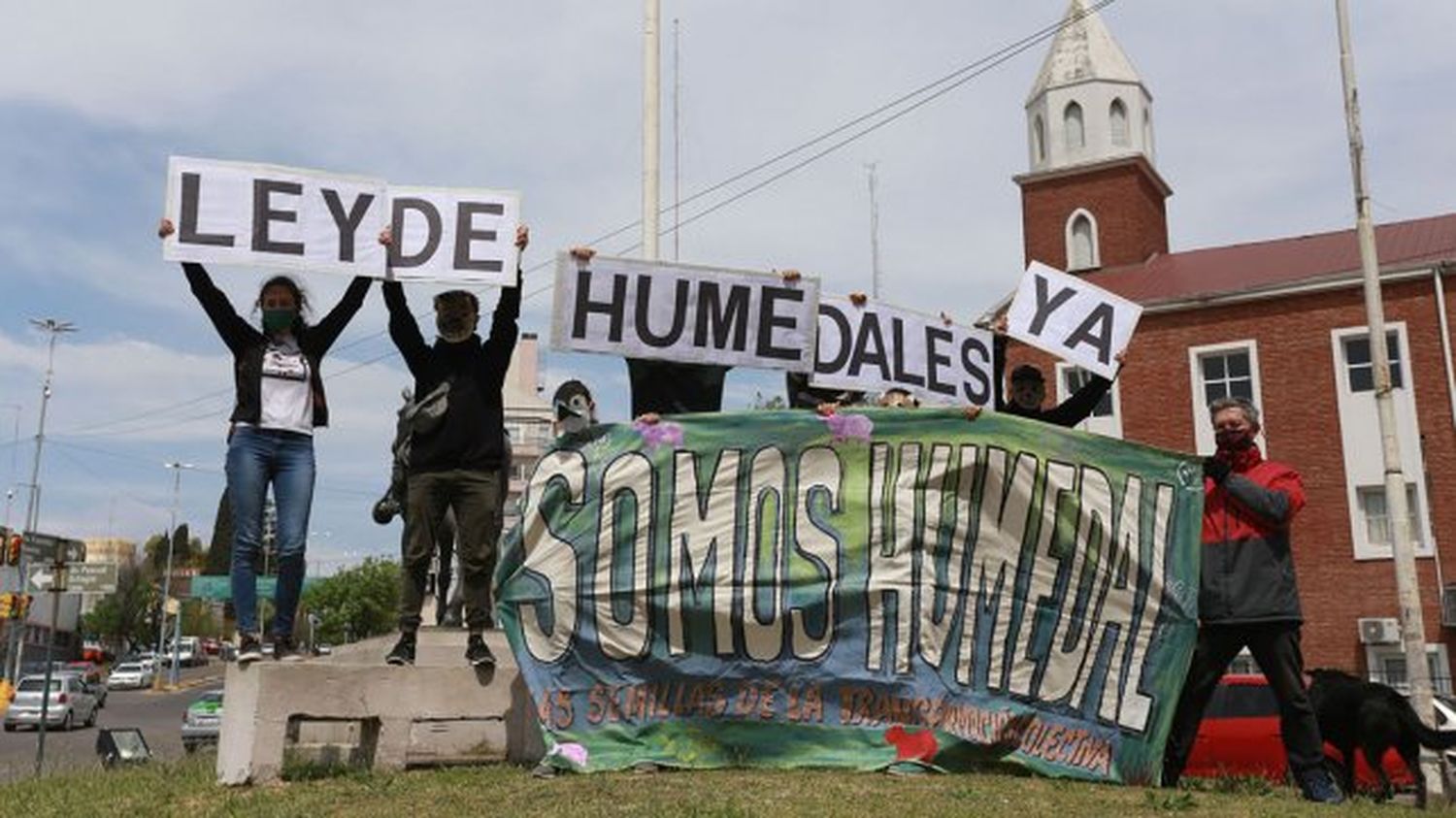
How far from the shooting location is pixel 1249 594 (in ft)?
22.0

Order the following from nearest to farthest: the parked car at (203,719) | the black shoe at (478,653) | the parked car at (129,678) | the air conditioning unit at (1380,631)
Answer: the black shoe at (478,653), the parked car at (203,719), the air conditioning unit at (1380,631), the parked car at (129,678)

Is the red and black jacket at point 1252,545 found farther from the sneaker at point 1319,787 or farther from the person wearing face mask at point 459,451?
the person wearing face mask at point 459,451

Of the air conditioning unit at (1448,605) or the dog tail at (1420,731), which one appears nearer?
the dog tail at (1420,731)

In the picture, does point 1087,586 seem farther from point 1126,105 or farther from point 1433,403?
point 1126,105

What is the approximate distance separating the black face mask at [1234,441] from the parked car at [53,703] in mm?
37538

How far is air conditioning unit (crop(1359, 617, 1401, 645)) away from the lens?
28188mm

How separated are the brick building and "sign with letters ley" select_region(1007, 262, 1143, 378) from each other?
909 inches

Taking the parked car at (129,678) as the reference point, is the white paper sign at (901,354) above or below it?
above

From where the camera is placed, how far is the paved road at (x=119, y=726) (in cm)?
2362

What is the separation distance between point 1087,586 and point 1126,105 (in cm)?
3720

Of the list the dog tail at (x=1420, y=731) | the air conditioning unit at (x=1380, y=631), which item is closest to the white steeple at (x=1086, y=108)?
the air conditioning unit at (x=1380, y=631)

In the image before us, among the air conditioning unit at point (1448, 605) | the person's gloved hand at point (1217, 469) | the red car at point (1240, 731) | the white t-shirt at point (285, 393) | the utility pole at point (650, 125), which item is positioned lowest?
the red car at point (1240, 731)

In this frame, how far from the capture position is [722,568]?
22.2 ft

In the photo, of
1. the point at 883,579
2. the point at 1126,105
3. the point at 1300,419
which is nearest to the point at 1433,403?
the point at 1300,419
